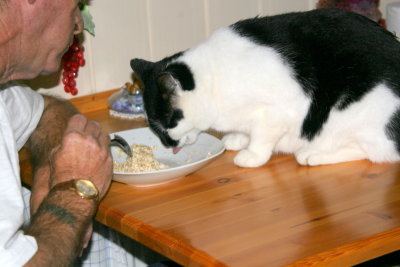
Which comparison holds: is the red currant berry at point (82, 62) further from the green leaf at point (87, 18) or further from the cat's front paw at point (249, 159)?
the cat's front paw at point (249, 159)

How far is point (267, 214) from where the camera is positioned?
1354mm

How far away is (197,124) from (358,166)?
411mm

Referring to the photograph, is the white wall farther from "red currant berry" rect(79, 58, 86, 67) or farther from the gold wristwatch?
the gold wristwatch

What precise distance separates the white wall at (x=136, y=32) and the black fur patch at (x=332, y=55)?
0.59 metres

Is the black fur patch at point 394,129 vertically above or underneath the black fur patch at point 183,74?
underneath

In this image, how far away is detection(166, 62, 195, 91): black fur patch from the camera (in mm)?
1658

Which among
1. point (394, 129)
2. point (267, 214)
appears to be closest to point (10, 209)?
point (267, 214)

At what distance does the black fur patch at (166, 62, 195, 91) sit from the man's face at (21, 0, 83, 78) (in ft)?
0.98

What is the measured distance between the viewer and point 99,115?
211cm

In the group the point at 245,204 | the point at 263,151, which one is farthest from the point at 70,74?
the point at 245,204

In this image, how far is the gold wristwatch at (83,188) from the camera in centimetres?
136

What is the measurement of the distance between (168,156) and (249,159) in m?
0.23

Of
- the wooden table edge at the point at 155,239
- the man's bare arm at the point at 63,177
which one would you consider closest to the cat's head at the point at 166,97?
the man's bare arm at the point at 63,177

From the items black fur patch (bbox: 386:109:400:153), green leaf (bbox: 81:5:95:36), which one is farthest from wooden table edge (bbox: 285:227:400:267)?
green leaf (bbox: 81:5:95:36)
